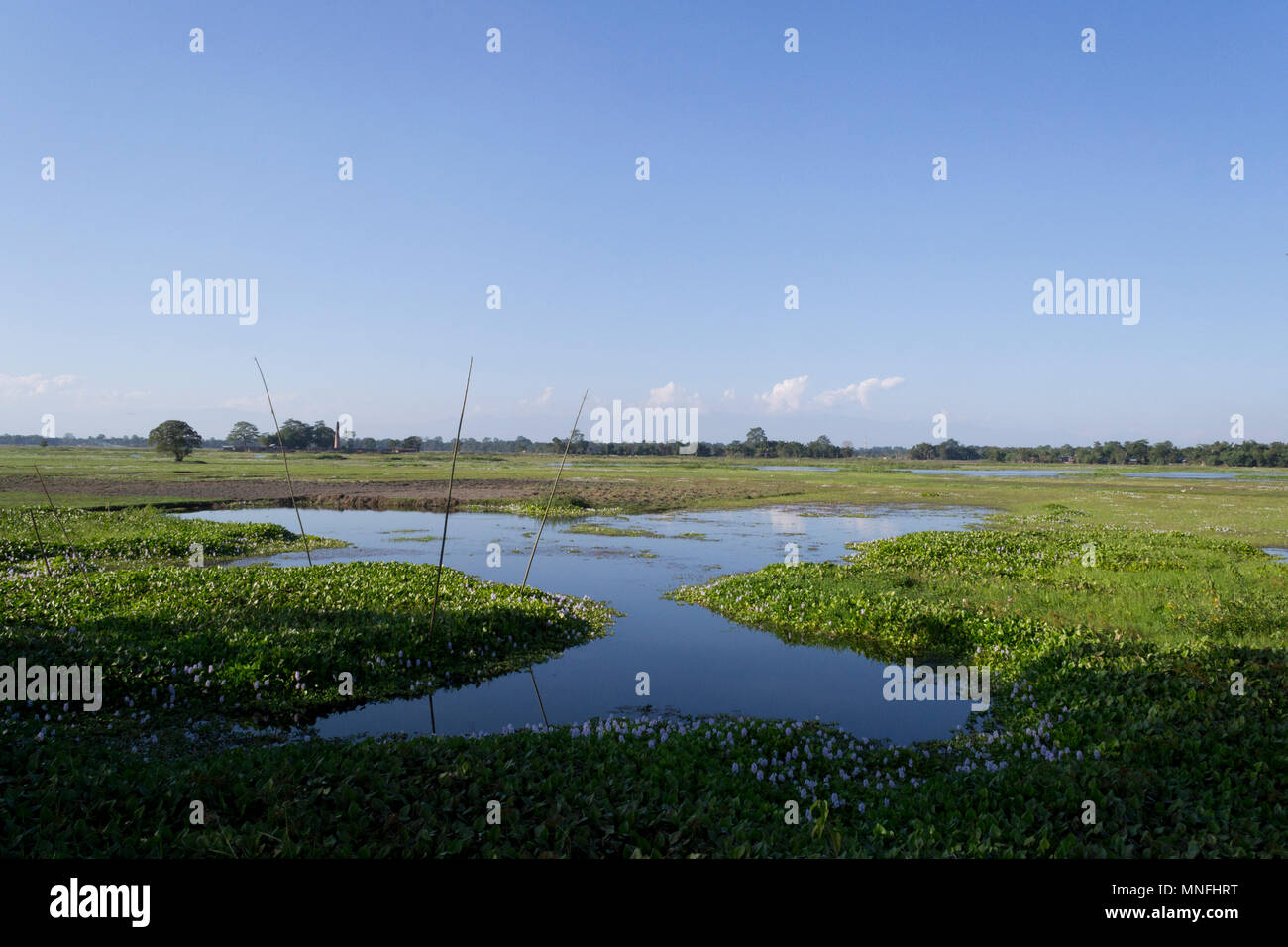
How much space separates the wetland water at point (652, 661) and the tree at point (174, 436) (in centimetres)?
7867

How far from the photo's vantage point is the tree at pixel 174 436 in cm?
9219

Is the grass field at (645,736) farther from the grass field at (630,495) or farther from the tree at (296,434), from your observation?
the tree at (296,434)

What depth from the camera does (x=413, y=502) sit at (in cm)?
4456

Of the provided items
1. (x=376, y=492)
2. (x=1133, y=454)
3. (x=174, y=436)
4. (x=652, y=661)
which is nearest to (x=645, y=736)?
(x=652, y=661)

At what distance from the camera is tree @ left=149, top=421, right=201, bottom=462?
92.2 m

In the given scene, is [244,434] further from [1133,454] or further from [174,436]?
[1133,454]

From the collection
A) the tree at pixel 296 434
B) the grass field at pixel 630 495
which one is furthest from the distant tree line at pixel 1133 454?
the tree at pixel 296 434

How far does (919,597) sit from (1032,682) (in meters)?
5.75

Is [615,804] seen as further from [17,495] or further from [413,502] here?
[17,495]

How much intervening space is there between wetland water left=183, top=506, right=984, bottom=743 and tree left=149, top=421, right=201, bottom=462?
258 feet

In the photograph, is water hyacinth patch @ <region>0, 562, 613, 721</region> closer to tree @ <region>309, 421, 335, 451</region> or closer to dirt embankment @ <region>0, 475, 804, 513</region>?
dirt embankment @ <region>0, 475, 804, 513</region>

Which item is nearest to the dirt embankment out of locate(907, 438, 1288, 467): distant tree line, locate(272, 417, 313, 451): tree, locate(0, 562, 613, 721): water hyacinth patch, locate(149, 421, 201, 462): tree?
locate(0, 562, 613, 721): water hyacinth patch
